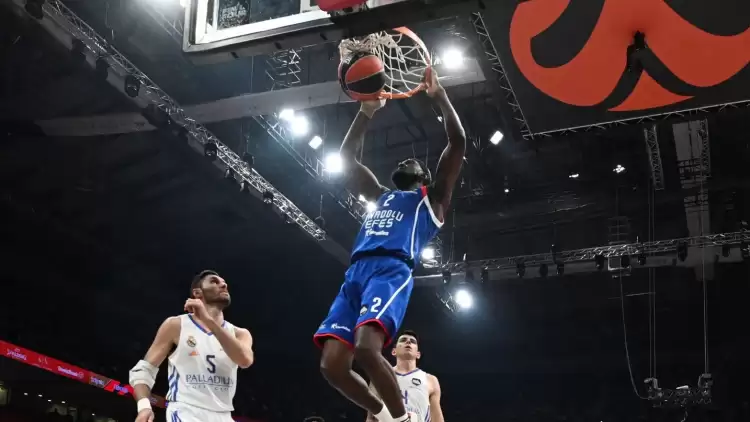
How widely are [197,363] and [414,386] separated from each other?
8.27 feet

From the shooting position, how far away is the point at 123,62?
36.1 ft

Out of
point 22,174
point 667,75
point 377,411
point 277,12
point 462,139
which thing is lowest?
point 377,411

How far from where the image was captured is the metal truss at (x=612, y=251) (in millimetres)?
13711

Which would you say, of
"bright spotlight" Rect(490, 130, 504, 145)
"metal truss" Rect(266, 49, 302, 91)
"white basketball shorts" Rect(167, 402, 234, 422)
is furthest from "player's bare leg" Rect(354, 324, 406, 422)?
"bright spotlight" Rect(490, 130, 504, 145)

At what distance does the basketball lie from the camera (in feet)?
15.8

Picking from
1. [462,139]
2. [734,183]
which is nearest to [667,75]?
[462,139]

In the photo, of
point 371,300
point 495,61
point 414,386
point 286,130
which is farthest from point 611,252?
point 371,300

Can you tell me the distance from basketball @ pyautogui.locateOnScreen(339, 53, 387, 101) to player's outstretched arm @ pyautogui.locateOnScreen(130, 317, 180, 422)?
5.63ft

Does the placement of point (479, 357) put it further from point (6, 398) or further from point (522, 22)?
point (522, 22)

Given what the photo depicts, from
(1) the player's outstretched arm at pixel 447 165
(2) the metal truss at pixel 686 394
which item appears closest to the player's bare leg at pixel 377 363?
(1) the player's outstretched arm at pixel 447 165

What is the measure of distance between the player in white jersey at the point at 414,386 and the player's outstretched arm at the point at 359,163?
216cm

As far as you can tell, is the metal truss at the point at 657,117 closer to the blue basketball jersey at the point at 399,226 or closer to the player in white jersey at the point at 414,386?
the player in white jersey at the point at 414,386

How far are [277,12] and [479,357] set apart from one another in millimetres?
15784

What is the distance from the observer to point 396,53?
591 cm
